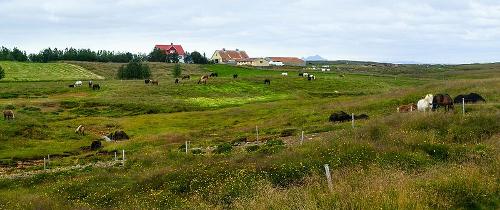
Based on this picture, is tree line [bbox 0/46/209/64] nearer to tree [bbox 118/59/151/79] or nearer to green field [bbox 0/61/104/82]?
green field [bbox 0/61/104/82]

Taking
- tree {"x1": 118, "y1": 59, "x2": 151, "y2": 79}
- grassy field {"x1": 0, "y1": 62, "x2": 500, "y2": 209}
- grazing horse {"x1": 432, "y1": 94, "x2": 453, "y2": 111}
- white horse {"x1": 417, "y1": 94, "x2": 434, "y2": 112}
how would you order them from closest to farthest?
grassy field {"x1": 0, "y1": 62, "x2": 500, "y2": 209}, grazing horse {"x1": 432, "y1": 94, "x2": 453, "y2": 111}, white horse {"x1": 417, "y1": 94, "x2": 434, "y2": 112}, tree {"x1": 118, "y1": 59, "x2": 151, "y2": 79}

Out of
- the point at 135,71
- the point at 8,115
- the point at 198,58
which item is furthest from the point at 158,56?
the point at 8,115

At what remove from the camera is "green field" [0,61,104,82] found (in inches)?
4762

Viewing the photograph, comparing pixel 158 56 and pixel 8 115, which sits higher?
pixel 158 56

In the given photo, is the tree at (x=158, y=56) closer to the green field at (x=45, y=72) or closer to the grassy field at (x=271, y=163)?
the green field at (x=45, y=72)

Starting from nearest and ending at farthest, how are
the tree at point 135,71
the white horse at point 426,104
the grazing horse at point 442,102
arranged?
the grazing horse at point 442,102 → the white horse at point 426,104 → the tree at point 135,71

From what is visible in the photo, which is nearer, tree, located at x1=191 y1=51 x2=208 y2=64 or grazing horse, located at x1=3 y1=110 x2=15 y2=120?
grazing horse, located at x1=3 y1=110 x2=15 y2=120

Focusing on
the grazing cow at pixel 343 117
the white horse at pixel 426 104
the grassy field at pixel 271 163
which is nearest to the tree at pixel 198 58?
the grassy field at pixel 271 163

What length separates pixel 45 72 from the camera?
13312 centimetres

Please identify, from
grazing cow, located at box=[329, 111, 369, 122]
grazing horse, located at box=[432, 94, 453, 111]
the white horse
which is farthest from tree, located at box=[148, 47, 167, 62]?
grazing horse, located at box=[432, 94, 453, 111]

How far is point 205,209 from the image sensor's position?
13438mm

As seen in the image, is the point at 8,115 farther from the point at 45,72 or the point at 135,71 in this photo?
the point at 45,72

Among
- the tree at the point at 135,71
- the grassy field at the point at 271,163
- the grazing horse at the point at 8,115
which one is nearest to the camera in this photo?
the grassy field at the point at 271,163

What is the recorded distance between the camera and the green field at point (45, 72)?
120956 mm
